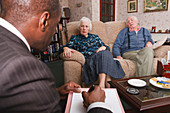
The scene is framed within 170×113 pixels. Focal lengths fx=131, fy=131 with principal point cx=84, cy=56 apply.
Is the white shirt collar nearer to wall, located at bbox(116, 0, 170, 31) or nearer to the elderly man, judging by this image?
the elderly man

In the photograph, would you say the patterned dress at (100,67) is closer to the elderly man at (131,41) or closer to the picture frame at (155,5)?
the elderly man at (131,41)

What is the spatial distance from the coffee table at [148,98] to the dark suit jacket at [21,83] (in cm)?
75

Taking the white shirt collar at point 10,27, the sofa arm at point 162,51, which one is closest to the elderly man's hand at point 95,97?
the white shirt collar at point 10,27

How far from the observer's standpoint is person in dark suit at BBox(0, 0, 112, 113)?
0.96ft

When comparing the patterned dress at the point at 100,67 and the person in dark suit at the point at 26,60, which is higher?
the person in dark suit at the point at 26,60

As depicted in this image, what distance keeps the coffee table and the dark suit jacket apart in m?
0.75

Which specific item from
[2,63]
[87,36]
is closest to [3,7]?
[2,63]

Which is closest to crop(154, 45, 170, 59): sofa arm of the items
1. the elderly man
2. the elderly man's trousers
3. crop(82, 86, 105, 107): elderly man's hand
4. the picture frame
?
the elderly man

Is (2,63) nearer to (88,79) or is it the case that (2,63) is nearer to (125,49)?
(88,79)

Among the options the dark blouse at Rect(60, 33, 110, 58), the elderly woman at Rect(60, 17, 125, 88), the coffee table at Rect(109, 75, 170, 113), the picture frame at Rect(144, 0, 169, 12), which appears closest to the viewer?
the coffee table at Rect(109, 75, 170, 113)

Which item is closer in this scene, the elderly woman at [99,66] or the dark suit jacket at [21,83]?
the dark suit jacket at [21,83]

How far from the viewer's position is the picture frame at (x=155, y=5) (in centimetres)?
387

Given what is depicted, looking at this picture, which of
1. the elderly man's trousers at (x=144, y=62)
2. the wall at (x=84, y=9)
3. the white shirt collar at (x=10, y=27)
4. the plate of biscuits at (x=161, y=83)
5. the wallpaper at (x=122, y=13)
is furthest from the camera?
the wall at (x=84, y=9)

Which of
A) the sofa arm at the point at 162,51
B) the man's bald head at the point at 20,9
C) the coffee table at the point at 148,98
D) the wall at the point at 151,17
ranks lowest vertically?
the coffee table at the point at 148,98
